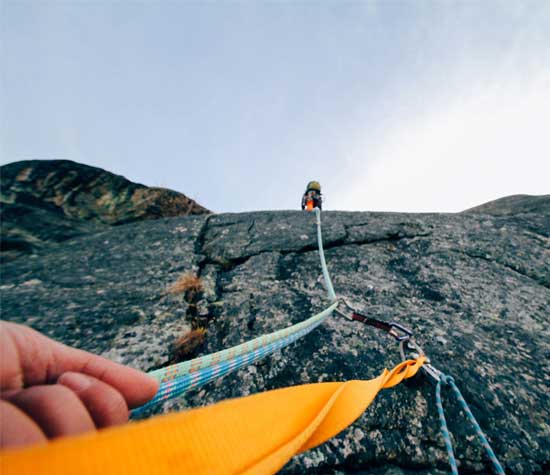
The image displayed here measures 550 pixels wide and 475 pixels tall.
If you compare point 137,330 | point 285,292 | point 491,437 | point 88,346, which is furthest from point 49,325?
point 491,437

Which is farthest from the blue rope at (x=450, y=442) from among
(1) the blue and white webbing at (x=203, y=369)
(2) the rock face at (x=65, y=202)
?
(2) the rock face at (x=65, y=202)

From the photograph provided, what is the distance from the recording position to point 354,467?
125 centimetres

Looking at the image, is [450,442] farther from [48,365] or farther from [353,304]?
[48,365]

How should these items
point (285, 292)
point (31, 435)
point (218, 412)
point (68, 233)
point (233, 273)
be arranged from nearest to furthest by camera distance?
point (31, 435) → point (218, 412) → point (285, 292) → point (233, 273) → point (68, 233)

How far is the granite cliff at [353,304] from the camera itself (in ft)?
4.50

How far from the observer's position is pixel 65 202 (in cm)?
488

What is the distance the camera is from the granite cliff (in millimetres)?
1370

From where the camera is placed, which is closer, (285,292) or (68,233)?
(285,292)

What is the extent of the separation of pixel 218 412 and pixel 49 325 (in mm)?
2416

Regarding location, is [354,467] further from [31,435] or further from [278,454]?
[31,435]

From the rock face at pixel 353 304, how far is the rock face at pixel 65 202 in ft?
1.96

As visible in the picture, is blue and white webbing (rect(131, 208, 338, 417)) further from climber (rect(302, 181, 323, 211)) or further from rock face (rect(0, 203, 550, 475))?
climber (rect(302, 181, 323, 211))

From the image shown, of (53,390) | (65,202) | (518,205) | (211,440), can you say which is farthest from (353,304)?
(65,202)

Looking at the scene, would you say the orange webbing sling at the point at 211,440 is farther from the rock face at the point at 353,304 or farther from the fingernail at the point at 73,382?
the rock face at the point at 353,304
